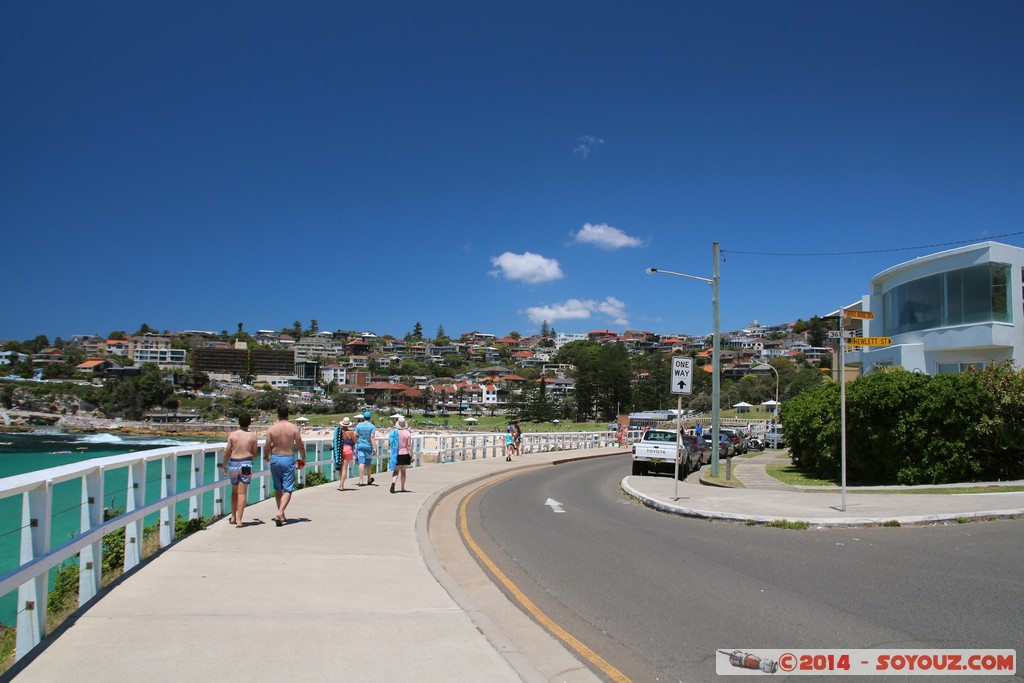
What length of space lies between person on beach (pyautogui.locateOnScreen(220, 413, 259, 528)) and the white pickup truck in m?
17.2

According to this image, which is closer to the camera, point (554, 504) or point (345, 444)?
point (345, 444)

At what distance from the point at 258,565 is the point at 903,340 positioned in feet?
94.0

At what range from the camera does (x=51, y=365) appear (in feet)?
625

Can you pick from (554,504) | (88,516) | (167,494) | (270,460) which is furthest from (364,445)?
(88,516)

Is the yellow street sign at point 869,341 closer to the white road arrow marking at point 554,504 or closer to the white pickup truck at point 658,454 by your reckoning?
the white road arrow marking at point 554,504

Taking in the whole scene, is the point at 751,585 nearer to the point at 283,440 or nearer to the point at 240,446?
the point at 283,440

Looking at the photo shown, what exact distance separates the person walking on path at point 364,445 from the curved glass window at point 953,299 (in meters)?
22.1

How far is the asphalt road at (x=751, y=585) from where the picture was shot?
6.00 meters

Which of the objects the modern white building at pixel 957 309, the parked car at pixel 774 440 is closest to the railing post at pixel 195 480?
the modern white building at pixel 957 309

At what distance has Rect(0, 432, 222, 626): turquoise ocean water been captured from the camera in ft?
38.7

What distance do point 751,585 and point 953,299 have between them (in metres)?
23.7

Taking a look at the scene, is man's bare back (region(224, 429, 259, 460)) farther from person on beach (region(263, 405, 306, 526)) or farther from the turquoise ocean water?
the turquoise ocean water

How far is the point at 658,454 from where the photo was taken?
25.2m

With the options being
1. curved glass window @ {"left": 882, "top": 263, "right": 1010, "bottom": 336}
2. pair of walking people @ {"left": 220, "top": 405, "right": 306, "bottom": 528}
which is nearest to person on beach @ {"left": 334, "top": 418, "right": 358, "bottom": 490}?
pair of walking people @ {"left": 220, "top": 405, "right": 306, "bottom": 528}
